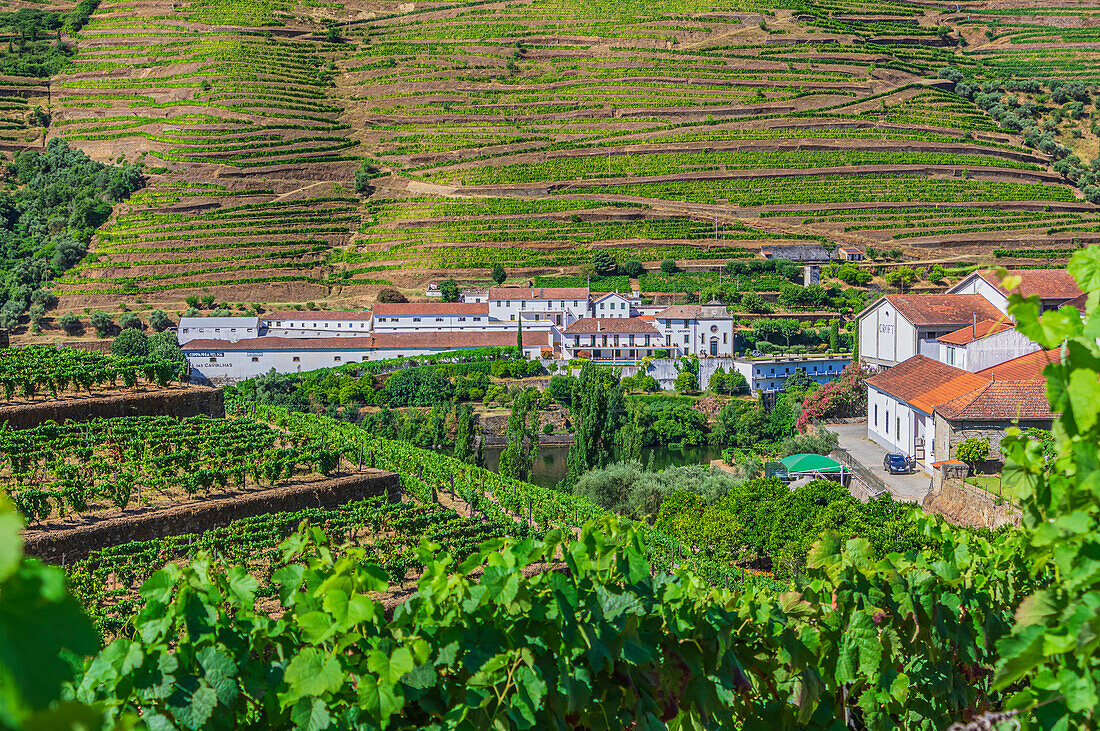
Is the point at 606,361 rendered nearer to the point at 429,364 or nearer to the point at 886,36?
the point at 429,364

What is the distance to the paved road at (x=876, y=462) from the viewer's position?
19.4 m

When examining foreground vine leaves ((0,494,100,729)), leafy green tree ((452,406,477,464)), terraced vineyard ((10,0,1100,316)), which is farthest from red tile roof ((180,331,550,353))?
foreground vine leaves ((0,494,100,729))

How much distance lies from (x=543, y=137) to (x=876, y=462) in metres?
59.2

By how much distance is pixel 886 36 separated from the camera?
94.3m

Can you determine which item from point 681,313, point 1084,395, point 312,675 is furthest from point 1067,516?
point 681,313

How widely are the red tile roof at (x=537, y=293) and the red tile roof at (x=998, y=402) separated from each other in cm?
3494

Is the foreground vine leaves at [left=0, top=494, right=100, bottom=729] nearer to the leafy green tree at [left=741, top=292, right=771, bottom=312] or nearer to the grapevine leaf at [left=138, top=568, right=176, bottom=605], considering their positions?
the grapevine leaf at [left=138, top=568, right=176, bottom=605]

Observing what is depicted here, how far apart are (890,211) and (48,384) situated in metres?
63.0

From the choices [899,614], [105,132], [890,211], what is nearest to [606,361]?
[890,211]

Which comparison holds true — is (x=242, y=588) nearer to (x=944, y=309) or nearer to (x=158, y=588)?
(x=158, y=588)

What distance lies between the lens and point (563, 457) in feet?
126

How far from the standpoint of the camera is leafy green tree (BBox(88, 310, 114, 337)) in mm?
49344

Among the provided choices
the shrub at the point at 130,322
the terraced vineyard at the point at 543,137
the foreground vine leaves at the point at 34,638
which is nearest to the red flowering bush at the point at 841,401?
the terraced vineyard at the point at 543,137

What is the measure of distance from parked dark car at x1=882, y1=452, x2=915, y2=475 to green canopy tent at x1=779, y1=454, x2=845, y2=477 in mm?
1516
